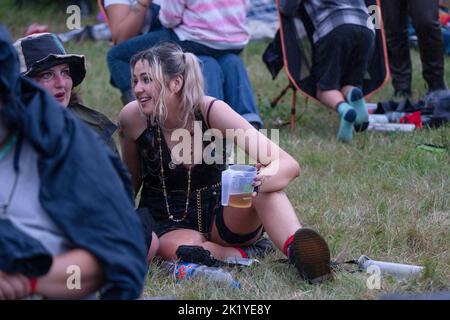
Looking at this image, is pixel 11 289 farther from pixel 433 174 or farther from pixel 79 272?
pixel 433 174

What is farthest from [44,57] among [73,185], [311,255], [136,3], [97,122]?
[136,3]

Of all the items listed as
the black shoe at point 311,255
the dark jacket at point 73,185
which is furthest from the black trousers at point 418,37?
the dark jacket at point 73,185

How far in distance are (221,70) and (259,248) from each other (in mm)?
1710

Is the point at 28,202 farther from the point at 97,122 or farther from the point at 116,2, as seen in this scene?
the point at 116,2

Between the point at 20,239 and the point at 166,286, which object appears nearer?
the point at 20,239

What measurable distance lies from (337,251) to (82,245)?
1.83 meters

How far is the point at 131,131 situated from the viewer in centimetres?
356

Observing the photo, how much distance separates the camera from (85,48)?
892cm

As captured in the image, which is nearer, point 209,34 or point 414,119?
point 209,34

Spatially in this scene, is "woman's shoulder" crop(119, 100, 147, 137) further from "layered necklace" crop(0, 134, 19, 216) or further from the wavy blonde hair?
"layered necklace" crop(0, 134, 19, 216)

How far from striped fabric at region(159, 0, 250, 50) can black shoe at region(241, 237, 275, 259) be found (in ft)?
5.69

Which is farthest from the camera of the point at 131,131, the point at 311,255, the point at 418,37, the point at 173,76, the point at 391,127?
the point at 418,37

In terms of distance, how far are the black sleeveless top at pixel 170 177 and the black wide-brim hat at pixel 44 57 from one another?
39 cm
